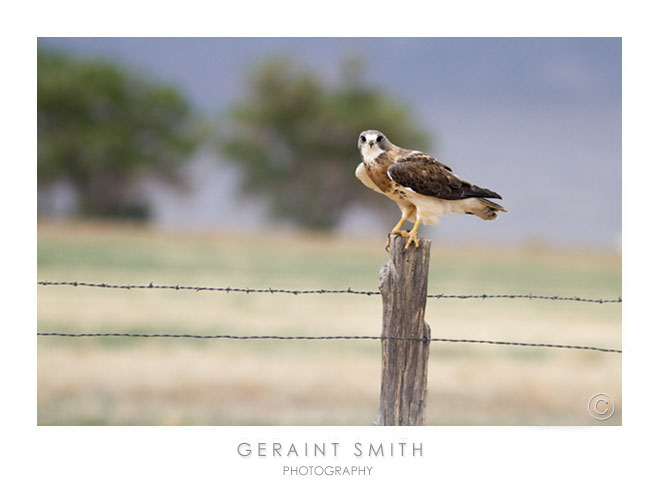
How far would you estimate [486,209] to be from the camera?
4.66 meters

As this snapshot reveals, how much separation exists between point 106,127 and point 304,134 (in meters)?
8.51

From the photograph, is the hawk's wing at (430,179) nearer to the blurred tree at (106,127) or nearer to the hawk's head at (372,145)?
the hawk's head at (372,145)

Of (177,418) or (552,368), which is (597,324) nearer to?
(552,368)

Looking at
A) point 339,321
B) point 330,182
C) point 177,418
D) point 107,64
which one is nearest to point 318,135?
point 330,182

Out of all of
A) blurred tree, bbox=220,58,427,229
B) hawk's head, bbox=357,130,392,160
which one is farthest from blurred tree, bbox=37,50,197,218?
hawk's head, bbox=357,130,392,160

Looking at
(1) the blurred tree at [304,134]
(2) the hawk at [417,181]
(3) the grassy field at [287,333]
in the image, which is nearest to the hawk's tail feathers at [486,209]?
(2) the hawk at [417,181]

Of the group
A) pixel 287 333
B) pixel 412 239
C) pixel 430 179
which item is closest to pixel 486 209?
pixel 430 179

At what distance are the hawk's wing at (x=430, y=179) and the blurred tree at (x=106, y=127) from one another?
24776 millimetres

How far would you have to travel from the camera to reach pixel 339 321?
15.8 metres

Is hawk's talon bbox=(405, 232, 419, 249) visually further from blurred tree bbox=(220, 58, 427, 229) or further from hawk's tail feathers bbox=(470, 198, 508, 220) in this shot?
blurred tree bbox=(220, 58, 427, 229)

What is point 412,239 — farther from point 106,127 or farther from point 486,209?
point 106,127
